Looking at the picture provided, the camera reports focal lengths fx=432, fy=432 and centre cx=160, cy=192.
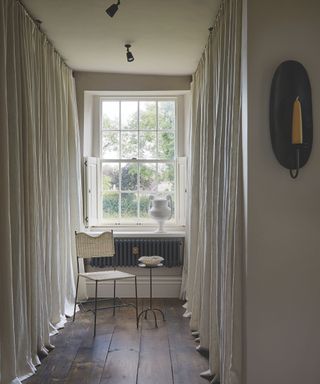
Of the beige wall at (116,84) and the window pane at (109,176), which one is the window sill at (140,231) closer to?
the window pane at (109,176)

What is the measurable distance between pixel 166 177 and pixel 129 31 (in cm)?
211

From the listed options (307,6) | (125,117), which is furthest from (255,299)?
(125,117)

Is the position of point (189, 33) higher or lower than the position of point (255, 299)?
higher

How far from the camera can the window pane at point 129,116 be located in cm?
540

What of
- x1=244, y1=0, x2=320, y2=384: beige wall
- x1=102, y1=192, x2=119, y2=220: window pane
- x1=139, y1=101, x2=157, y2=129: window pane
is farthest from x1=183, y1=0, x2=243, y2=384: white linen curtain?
x1=102, y1=192, x2=119, y2=220: window pane

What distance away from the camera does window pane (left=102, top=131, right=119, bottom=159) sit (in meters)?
5.39

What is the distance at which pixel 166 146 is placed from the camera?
5406 millimetres

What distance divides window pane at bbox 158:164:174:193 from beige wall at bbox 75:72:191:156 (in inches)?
37.0

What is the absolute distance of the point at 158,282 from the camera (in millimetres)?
5113

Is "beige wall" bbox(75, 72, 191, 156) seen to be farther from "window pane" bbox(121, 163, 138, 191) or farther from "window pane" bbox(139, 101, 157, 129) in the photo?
"window pane" bbox(121, 163, 138, 191)

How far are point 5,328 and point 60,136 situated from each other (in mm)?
2095

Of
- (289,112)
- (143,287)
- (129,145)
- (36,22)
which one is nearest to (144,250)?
(143,287)

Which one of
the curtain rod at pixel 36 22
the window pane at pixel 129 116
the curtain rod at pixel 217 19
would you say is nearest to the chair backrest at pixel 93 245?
the window pane at pixel 129 116

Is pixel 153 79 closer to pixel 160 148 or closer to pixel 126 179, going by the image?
pixel 160 148
